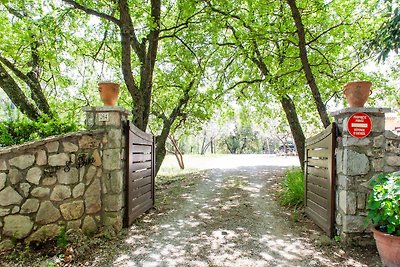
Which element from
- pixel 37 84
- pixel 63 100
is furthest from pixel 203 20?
pixel 63 100

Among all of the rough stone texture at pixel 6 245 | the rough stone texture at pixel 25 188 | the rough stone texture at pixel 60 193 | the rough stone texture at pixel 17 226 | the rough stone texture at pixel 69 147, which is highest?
the rough stone texture at pixel 69 147

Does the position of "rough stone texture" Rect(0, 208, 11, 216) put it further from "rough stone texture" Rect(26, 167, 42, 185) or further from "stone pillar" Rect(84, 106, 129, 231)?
"stone pillar" Rect(84, 106, 129, 231)

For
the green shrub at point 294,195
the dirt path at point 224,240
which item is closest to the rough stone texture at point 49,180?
the dirt path at point 224,240

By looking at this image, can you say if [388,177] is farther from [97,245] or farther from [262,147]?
[262,147]

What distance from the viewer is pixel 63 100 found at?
8.94m

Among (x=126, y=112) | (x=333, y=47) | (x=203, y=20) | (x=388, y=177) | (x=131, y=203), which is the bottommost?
(x=131, y=203)

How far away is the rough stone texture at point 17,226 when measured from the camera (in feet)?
11.6

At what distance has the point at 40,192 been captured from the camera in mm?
3768

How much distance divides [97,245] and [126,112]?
189 centimetres

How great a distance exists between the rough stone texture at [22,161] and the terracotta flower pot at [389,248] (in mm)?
4005

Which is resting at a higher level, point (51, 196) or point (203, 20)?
point (203, 20)

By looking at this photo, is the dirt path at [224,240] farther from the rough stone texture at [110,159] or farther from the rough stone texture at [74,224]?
the rough stone texture at [110,159]

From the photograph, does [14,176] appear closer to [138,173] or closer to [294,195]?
[138,173]

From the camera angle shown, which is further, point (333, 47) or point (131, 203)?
point (333, 47)
